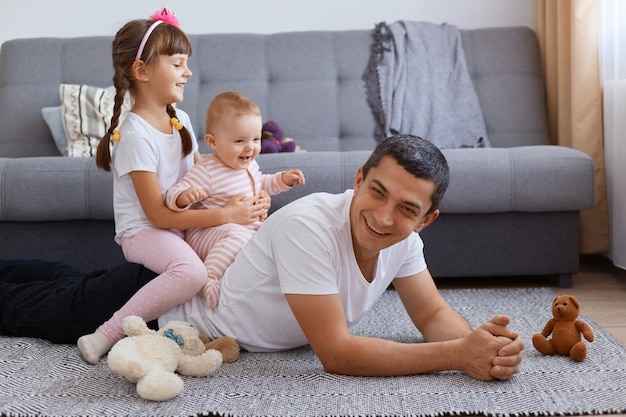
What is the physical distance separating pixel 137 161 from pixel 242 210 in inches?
11.9

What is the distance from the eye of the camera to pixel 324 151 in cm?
331

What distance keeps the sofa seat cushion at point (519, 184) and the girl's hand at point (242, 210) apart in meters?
0.80

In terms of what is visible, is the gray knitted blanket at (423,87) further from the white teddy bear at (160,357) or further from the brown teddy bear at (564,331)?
the white teddy bear at (160,357)

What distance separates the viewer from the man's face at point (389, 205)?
1505 mm

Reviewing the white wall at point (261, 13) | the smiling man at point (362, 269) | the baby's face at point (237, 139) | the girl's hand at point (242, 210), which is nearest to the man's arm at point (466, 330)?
the smiling man at point (362, 269)

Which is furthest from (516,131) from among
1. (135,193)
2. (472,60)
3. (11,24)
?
(11,24)

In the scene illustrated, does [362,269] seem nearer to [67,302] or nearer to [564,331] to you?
[564,331]

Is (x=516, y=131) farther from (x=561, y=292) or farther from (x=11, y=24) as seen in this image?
(x=11, y=24)

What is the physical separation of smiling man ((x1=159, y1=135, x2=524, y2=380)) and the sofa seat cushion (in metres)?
0.93

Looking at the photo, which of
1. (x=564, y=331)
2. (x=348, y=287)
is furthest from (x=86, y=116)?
(x=564, y=331)

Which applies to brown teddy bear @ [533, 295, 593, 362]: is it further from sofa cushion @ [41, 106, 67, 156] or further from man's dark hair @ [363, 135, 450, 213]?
sofa cushion @ [41, 106, 67, 156]

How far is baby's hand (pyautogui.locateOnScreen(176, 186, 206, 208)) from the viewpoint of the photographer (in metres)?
2.01

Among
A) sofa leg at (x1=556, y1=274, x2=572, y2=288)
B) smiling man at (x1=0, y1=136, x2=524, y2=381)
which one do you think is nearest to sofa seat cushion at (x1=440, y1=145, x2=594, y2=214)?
sofa leg at (x1=556, y1=274, x2=572, y2=288)

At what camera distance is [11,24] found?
3.92 metres
